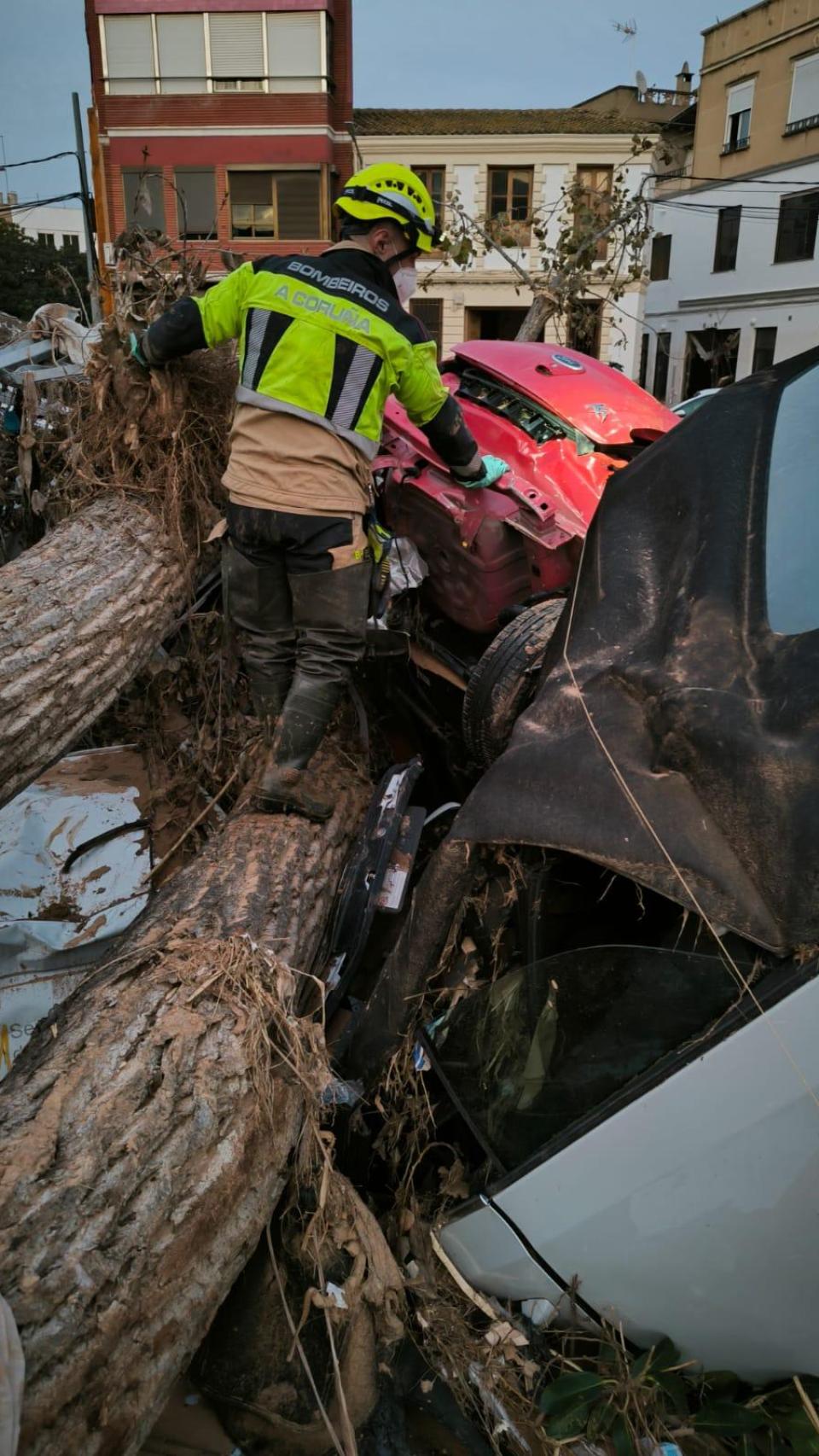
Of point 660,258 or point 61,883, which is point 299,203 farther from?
point 61,883


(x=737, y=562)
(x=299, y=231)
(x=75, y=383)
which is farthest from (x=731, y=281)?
(x=737, y=562)

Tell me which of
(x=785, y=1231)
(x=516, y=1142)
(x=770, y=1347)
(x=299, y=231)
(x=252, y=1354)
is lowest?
(x=252, y=1354)

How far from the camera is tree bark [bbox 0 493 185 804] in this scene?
2.92 meters

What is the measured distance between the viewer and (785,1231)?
5.21 feet

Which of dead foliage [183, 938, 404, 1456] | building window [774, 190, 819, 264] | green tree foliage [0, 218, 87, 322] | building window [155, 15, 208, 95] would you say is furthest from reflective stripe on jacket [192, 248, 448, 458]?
building window [774, 190, 819, 264]

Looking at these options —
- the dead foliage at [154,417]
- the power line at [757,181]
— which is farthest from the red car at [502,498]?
the power line at [757,181]

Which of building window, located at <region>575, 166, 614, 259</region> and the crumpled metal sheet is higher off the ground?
building window, located at <region>575, 166, 614, 259</region>

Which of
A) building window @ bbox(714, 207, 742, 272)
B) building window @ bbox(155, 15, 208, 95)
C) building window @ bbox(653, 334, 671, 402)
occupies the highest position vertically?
building window @ bbox(155, 15, 208, 95)

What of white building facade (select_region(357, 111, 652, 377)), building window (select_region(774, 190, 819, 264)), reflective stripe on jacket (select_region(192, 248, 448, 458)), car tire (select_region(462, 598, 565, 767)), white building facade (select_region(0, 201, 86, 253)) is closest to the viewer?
car tire (select_region(462, 598, 565, 767))

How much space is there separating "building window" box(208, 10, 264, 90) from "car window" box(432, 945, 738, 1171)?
96.2ft

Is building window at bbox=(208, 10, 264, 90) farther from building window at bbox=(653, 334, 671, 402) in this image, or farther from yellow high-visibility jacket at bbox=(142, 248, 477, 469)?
yellow high-visibility jacket at bbox=(142, 248, 477, 469)

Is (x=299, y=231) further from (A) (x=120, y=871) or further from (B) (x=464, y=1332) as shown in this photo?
(B) (x=464, y=1332)

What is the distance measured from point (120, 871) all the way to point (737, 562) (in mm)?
2346

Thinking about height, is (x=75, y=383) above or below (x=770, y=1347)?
above
